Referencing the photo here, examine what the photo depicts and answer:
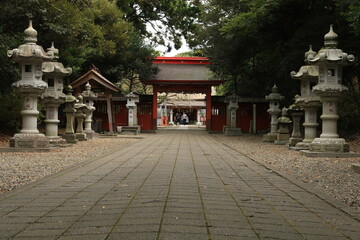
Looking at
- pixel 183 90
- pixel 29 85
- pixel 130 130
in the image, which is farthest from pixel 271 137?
pixel 183 90

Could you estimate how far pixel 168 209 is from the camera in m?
4.31

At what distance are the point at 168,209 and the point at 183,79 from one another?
1066 inches

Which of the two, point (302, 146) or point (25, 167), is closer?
point (25, 167)

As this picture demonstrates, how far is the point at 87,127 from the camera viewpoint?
2016cm

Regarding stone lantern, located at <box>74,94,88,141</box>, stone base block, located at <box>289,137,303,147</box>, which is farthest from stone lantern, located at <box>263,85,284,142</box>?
stone lantern, located at <box>74,94,88,141</box>

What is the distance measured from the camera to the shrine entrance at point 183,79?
30.5 metres

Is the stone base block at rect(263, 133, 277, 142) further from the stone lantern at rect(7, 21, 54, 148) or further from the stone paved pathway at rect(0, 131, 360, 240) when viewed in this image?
the stone paved pathway at rect(0, 131, 360, 240)

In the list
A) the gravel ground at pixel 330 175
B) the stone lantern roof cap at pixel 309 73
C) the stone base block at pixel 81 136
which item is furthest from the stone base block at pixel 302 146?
the stone base block at pixel 81 136

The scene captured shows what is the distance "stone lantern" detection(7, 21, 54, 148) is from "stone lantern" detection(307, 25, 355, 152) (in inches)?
330

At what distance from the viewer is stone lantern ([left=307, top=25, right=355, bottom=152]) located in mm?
11531

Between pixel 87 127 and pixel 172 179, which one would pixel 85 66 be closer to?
pixel 87 127

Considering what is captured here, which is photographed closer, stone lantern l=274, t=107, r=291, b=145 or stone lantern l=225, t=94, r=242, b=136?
stone lantern l=274, t=107, r=291, b=145

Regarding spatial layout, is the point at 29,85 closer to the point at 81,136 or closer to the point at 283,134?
the point at 81,136

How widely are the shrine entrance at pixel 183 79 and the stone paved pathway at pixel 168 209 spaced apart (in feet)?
77.1
